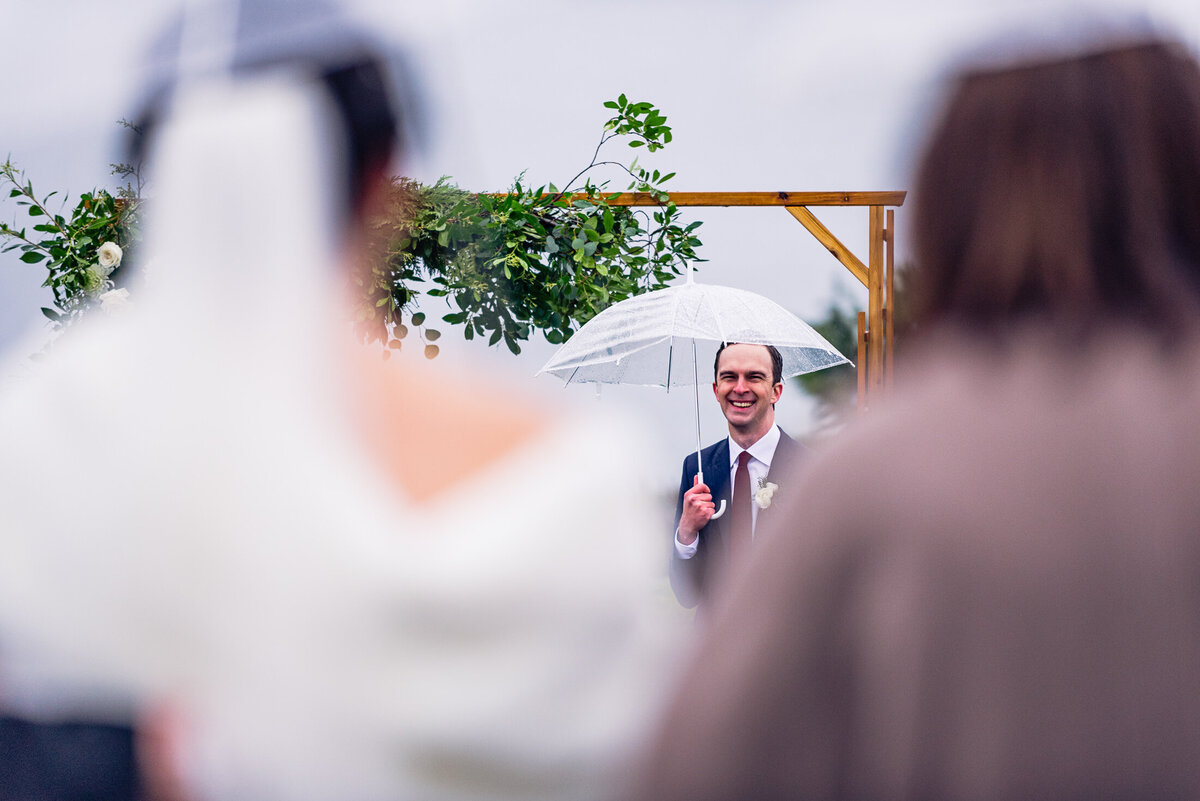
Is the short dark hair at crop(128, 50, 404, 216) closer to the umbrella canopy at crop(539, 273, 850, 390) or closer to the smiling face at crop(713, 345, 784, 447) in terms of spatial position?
the umbrella canopy at crop(539, 273, 850, 390)

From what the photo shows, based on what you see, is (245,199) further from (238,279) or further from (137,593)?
(137,593)

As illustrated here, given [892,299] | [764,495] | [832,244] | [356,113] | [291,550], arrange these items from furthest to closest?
[832,244], [892,299], [764,495], [356,113], [291,550]

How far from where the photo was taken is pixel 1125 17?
95cm

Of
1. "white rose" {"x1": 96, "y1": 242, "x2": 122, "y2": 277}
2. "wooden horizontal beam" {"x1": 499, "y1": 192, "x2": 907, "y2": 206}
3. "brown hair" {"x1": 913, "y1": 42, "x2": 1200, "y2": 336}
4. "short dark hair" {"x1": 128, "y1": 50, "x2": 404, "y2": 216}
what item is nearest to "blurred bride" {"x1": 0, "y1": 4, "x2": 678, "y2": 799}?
"short dark hair" {"x1": 128, "y1": 50, "x2": 404, "y2": 216}

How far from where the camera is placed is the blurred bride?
813mm

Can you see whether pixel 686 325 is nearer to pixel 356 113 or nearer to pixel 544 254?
pixel 544 254

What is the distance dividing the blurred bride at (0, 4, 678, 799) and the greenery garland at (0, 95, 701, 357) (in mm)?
3082

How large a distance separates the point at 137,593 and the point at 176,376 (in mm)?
173

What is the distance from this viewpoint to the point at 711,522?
4188mm

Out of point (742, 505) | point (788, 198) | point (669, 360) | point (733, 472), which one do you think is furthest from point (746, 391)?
point (788, 198)

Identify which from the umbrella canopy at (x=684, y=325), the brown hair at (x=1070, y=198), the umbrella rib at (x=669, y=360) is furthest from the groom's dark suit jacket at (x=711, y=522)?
the brown hair at (x=1070, y=198)

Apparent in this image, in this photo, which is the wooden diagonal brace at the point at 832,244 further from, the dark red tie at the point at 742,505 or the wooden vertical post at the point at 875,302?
the dark red tie at the point at 742,505

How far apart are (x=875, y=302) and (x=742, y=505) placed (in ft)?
4.96

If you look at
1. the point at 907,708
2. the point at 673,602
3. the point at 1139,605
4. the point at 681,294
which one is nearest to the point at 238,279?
the point at 907,708
